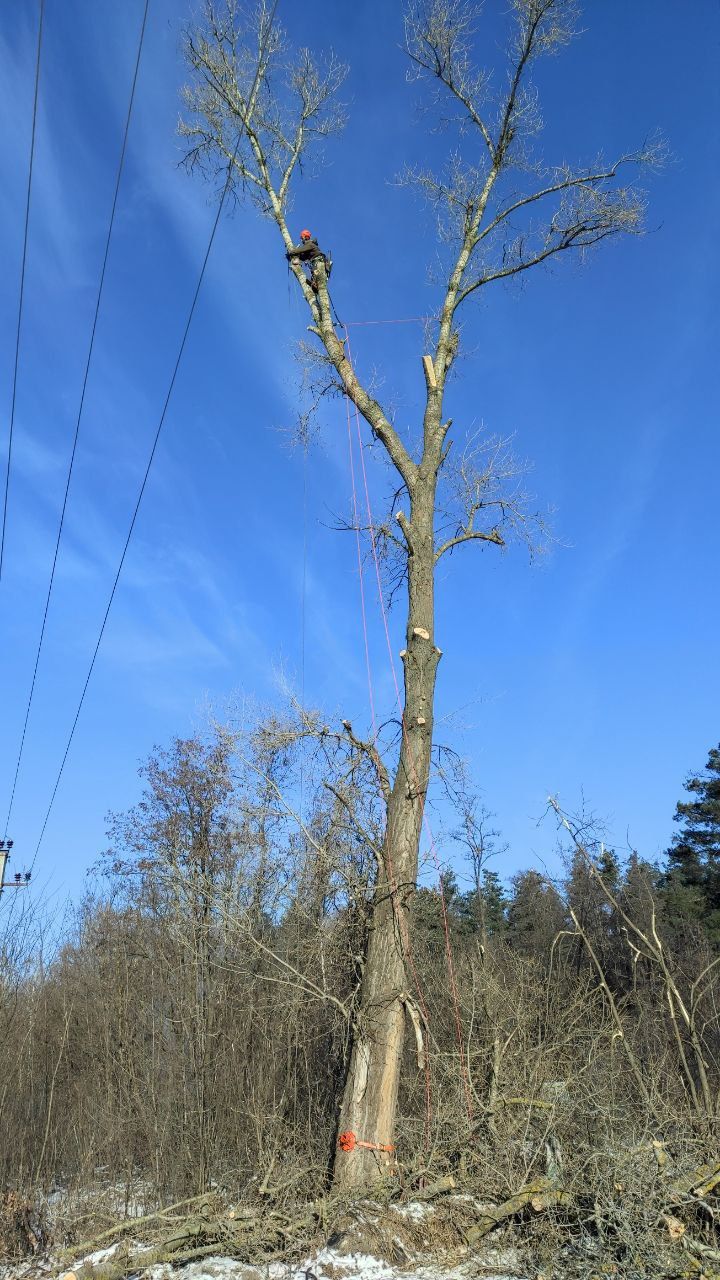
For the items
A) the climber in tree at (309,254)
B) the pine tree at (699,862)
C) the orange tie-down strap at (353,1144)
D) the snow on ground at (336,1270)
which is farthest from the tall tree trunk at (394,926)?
the pine tree at (699,862)

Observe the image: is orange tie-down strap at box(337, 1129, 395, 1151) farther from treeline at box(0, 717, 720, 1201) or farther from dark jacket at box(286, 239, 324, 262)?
dark jacket at box(286, 239, 324, 262)

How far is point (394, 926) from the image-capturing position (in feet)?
21.9

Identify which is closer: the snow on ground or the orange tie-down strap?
the snow on ground

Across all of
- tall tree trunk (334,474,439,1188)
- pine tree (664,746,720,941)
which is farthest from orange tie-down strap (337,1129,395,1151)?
pine tree (664,746,720,941)

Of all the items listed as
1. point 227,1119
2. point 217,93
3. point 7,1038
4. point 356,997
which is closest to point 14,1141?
point 7,1038

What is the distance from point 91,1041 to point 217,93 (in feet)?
45.1

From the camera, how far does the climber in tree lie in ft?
29.3

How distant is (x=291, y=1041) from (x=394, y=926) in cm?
498

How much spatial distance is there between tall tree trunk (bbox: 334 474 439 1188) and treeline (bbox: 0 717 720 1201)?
182 millimetres

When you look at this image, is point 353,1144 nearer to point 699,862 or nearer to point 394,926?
point 394,926

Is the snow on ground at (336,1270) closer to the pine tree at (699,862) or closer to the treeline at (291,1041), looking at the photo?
the treeline at (291,1041)

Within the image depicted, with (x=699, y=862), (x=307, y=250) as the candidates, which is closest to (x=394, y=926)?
(x=307, y=250)

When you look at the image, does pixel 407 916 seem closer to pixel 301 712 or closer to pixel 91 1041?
pixel 301 712

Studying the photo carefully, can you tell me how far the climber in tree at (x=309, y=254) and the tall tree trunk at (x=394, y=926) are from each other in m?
3.19
